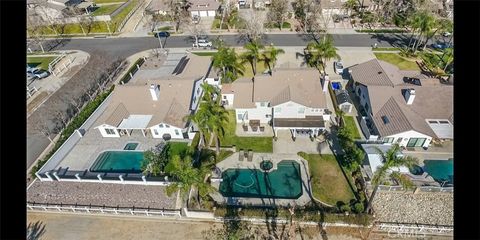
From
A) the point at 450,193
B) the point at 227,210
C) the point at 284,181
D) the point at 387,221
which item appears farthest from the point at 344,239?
the point at 450,193

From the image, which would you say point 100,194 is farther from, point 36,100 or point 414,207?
point 414,207

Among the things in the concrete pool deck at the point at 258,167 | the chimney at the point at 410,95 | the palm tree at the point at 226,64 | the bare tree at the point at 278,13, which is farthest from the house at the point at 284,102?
the bare tree at the point at 278,13

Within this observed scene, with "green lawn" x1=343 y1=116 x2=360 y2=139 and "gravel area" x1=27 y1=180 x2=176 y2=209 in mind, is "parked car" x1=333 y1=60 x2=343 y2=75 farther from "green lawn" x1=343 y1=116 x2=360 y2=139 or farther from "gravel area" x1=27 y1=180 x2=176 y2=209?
"gravel area" x1=27 y1=180 x2=176 y2=209

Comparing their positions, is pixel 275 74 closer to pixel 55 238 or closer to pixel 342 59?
pixel 342 59

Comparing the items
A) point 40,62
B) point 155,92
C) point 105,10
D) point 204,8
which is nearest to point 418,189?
point 155,92

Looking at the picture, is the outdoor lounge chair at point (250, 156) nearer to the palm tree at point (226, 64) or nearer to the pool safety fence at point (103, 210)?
the pool safety fence at point (103, 210)

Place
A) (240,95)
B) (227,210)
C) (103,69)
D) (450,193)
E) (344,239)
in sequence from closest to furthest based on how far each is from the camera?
(344,239) → (227,210) → (450,193) → (240,95) → (103,69)
